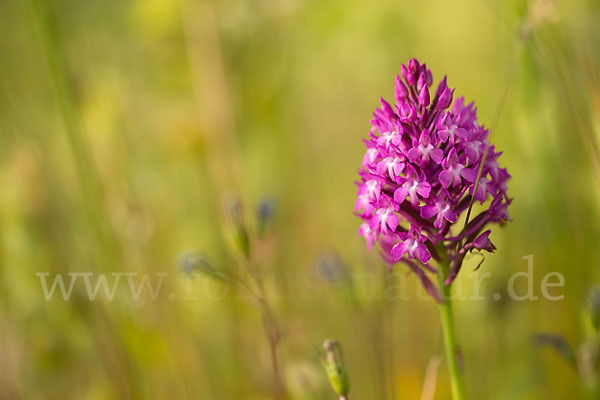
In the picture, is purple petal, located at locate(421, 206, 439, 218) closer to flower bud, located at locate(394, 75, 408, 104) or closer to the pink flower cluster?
the pink flower cluster

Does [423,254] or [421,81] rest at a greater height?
[421,81]

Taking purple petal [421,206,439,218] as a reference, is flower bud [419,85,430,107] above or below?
above

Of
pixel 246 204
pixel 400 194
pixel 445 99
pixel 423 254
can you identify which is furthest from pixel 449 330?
pixel 246 204

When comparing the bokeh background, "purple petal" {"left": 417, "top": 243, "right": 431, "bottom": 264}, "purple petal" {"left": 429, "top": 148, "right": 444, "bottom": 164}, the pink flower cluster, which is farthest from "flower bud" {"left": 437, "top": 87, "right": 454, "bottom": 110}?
the bokeh background

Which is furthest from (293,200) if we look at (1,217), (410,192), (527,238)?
(410,192)

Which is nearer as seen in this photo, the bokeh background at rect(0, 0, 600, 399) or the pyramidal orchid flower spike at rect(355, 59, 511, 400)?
the pyramidal orchid flower spike at rect(355, 59, 511, 400)

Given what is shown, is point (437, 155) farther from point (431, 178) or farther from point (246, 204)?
point (246, 204)
